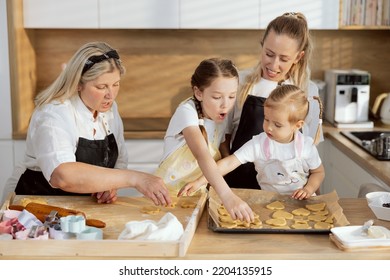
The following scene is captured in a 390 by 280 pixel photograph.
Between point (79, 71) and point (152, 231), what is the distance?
74cm

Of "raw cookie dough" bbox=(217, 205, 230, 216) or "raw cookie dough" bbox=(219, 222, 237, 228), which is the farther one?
"raw cookie dough" bbox=(217, 205, 230, 216)

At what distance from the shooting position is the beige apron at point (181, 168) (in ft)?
8.90

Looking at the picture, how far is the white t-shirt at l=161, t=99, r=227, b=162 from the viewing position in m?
2.54

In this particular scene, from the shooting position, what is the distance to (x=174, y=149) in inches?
107

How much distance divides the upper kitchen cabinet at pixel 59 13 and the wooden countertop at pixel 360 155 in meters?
1.47

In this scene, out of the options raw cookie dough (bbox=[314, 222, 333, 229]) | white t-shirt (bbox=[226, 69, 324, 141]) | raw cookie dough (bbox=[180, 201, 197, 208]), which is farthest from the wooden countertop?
raw cookie dough (bbox=[180, 201, 197, 208])

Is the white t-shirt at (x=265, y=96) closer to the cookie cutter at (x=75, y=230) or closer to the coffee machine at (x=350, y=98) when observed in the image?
the cookie cutter at (x=75, y=230)

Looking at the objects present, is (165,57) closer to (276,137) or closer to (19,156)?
(19,156)

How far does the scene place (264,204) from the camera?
2.41 m

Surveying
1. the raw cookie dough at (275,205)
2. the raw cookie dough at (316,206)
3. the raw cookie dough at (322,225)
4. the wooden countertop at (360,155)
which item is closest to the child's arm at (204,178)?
the raw cookie dough at (275,205)

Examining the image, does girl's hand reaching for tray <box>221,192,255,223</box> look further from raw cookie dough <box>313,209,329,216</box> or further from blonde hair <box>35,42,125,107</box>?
blonde hair <box>35,42,125,107</box>

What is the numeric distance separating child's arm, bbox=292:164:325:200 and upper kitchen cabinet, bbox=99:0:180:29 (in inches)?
69.7

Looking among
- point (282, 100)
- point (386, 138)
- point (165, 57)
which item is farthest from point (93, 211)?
point (165, 57)

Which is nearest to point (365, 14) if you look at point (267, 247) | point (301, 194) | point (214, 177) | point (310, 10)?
point (310, 10)
